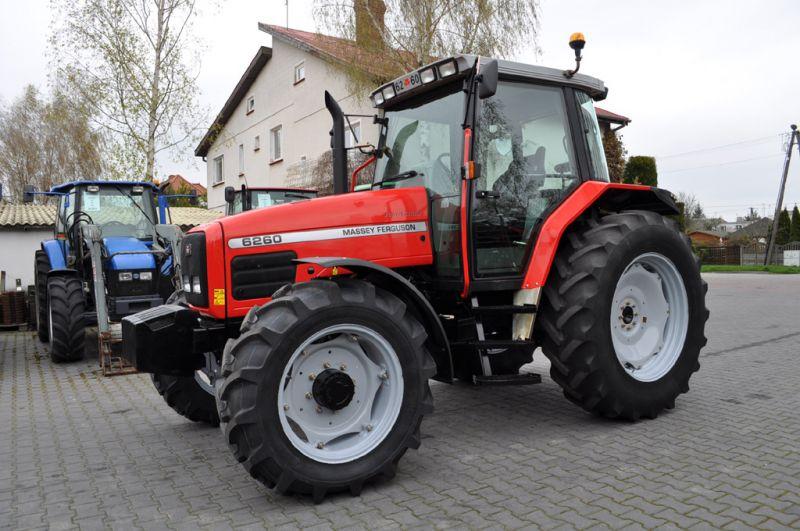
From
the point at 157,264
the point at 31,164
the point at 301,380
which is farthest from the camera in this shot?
the point at 31,164

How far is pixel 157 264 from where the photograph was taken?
8398 millimetres

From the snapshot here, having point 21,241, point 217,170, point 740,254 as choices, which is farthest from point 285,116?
point 740,254

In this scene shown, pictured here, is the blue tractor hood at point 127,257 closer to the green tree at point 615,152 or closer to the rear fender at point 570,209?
the rear fender at point 570,209

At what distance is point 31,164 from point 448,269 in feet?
121

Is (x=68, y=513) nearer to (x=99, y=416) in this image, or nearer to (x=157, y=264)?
(x=99, y=416)

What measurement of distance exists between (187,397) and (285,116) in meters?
18.3

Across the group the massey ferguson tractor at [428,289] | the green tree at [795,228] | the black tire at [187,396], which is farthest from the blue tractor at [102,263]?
the green tree at [795,228]

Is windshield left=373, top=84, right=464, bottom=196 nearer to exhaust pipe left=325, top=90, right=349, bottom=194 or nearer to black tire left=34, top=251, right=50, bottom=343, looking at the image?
exhaust pipe left=325, top=90, right=349, bottom=194

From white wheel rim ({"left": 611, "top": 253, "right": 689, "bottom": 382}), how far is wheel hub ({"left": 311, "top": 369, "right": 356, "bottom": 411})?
2065mm

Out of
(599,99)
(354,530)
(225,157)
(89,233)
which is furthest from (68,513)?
(225,157)

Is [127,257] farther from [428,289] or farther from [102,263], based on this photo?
[428,289]

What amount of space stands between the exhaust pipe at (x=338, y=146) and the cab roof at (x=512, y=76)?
47 centimetres

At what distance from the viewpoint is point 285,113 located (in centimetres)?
2172

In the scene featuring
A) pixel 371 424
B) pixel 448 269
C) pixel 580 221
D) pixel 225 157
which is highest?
pixel 225 157
